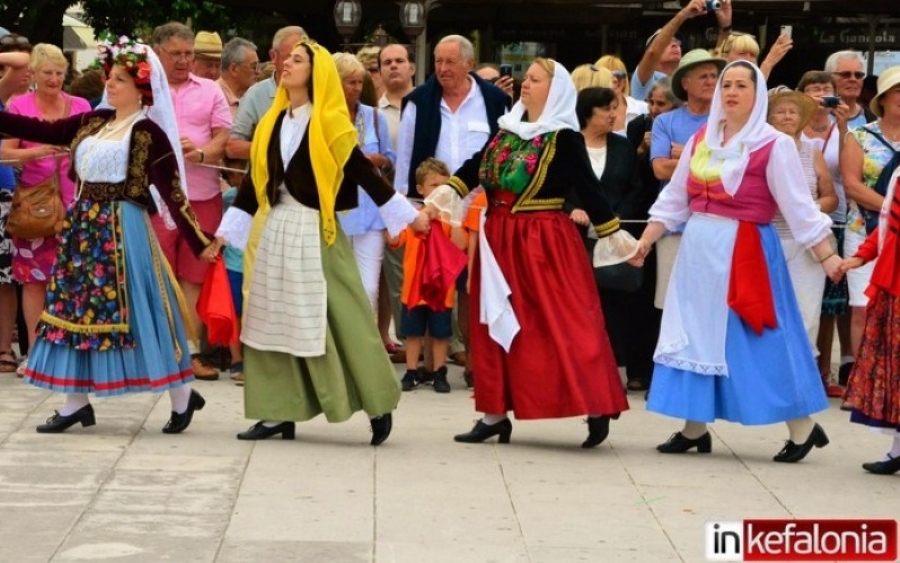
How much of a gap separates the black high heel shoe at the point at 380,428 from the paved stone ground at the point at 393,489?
79 millimetres

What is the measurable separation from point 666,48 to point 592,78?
184cm

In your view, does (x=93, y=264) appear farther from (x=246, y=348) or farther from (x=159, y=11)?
(x=159, y=11)

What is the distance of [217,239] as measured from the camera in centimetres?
952

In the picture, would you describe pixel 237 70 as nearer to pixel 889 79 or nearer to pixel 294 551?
pixel 889 79

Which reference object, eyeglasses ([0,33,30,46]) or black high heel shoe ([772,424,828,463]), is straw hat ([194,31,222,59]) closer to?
eyeglasses ([0,33,30,46])

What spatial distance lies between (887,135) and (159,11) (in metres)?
24.3

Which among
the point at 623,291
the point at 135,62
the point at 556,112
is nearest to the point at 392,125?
the point at 623,291

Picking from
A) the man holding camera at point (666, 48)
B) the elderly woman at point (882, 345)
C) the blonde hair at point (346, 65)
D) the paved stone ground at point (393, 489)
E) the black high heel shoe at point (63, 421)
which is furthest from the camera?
the man holding camera at point (666, 48)

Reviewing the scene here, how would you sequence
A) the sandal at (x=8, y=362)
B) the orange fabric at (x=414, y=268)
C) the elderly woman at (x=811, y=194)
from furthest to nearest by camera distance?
the sandal at (x=8, y=362) → the orange fabric at (x=414, y=268) → the elderly woman at (x=811, y=194)

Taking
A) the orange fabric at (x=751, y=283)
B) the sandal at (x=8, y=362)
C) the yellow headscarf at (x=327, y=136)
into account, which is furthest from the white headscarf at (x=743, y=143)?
the sandal at (x=8, y=362)

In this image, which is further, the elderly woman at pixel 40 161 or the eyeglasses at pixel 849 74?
the eyeglasses at pixel 849 74

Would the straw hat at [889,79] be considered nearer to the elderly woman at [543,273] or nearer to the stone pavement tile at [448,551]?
the elderly woman at [543,273]

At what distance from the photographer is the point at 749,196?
9320mm

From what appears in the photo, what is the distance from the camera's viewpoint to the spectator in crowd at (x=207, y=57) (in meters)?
12.8
